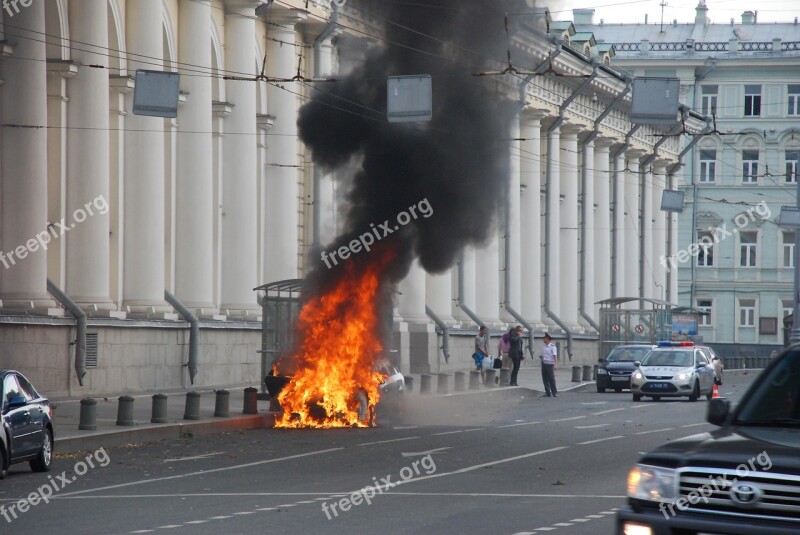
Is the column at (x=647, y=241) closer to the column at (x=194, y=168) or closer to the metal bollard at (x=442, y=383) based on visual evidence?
the metal bollard at (x=442, y=383)

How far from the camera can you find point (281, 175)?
131 ft

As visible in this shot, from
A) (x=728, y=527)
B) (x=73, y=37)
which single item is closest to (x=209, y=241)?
(x=73, y=37)

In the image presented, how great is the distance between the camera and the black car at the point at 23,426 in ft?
51.8

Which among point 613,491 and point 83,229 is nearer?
point 613,491

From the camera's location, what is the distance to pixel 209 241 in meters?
35.5

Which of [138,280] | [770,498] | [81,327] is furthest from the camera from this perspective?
[138,280]

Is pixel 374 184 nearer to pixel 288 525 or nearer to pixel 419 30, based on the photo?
pixel 419 30

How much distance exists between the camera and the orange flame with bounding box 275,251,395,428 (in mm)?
24156

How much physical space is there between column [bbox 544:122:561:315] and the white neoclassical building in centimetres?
975

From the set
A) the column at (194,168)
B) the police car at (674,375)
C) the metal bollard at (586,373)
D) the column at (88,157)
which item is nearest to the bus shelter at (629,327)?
the metal bollard at (586,373)

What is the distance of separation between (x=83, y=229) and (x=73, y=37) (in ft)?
13.1

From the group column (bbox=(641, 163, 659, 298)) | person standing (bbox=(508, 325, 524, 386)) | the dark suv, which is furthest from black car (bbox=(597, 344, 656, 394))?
the dark suv

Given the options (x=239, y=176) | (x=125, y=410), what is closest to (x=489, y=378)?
(x=239, y=176)

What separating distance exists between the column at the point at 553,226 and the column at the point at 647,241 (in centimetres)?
1097
